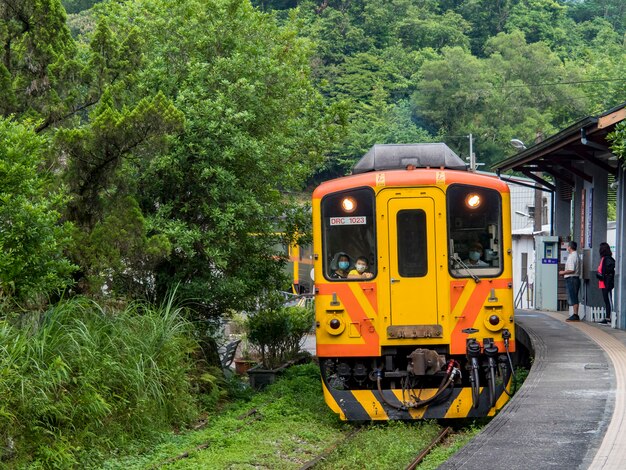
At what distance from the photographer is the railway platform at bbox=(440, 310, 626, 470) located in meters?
6.92

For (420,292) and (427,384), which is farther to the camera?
(427,384)

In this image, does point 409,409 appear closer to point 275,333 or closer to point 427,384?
point 427,384

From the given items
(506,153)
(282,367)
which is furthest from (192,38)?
(506,153)

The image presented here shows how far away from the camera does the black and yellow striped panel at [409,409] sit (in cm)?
1119

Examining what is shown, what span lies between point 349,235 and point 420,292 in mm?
1074

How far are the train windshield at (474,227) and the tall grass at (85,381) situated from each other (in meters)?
3.66

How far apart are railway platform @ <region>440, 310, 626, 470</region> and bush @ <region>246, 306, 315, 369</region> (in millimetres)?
6290

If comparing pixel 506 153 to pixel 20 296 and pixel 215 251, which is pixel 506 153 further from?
pixel 20 296

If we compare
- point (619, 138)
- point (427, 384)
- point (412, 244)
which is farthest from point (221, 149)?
point (619, 138)

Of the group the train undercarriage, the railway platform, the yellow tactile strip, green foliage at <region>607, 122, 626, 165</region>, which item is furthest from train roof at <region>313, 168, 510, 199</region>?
green foliage at <region>607, 122, 626, 165</region>

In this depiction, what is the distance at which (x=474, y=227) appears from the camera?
11.2 meters

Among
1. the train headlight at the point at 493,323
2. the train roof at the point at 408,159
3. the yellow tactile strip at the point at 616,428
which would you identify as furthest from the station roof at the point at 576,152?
the train headlight at the point at 493,323

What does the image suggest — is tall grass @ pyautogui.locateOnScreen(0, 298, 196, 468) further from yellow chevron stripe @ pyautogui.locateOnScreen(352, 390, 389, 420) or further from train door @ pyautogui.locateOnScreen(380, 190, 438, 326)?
train door @ pyautogui.locateOnScreen(380, 190, 438, 326)

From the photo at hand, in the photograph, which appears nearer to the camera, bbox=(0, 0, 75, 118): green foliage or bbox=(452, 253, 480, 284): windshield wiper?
bbox=(452, 253, 480, 284): windshield wiper
